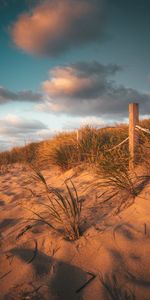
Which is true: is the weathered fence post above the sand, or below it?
above

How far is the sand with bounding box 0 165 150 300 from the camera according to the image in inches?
80.2

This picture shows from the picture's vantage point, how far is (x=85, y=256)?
7.91 ft

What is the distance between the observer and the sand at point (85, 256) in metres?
2.04

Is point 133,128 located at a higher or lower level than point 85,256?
higher

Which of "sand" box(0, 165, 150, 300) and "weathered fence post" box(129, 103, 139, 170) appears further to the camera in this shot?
"weathered fence post" box(129, 103, 139, 170)

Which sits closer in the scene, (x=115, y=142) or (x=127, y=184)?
(x=127, y=184)

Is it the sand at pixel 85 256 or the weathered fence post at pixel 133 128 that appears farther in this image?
the weathered fence post at pixel 133 128

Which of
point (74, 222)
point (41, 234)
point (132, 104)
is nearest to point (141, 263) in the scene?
point (74, 222)

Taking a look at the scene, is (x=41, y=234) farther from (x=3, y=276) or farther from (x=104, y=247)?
(x=104, y=247)

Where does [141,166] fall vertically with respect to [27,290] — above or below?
above

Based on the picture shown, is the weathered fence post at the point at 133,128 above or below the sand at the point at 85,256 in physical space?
above

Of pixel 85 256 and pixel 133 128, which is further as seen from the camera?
pixel 133 128

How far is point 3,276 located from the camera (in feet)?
7.83

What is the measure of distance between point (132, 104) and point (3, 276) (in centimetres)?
352
